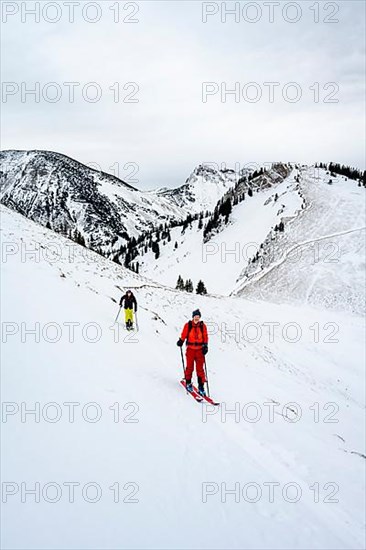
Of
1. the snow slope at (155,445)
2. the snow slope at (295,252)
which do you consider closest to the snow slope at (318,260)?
the snow slope at (295,252)

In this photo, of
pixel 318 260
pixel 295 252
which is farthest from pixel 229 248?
pixel 318 260

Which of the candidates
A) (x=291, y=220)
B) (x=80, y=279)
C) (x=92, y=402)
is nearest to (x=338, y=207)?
(x=291, y=220)

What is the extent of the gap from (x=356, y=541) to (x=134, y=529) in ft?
10.9

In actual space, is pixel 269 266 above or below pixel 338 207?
below

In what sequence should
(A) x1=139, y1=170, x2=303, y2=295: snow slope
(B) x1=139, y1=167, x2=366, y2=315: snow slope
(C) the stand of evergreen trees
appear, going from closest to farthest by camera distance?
(B) x1=139, y1=167, x2=366, y2=315: snow slope, (A) x1=139, y1=170, x2=303, y2=295: snow slope, (C) the stand of evergreen trees

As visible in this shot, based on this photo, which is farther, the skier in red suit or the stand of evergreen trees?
the stand of evergreen trees

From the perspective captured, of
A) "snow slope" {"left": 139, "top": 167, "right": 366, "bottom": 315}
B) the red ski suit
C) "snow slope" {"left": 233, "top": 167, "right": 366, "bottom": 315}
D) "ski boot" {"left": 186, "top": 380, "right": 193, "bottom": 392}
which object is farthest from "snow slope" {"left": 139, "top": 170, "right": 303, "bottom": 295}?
"ski boot" {"left": 186, "top": 380, "right": 193, "bottom": 392}

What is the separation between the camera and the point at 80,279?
2034 centimetres

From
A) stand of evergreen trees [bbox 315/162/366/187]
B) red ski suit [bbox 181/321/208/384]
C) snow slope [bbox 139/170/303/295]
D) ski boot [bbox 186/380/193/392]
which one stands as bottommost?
ski boot [bbox 186/380/193/392]

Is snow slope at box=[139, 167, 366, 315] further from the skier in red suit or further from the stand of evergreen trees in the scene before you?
the skier in red suit

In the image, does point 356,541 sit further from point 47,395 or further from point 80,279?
point 80,279

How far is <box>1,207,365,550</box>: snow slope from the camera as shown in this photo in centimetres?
428

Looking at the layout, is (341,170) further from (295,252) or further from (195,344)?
(195,344)

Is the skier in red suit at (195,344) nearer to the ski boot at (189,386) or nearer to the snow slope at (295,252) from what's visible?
the ski boot at (189,386)
